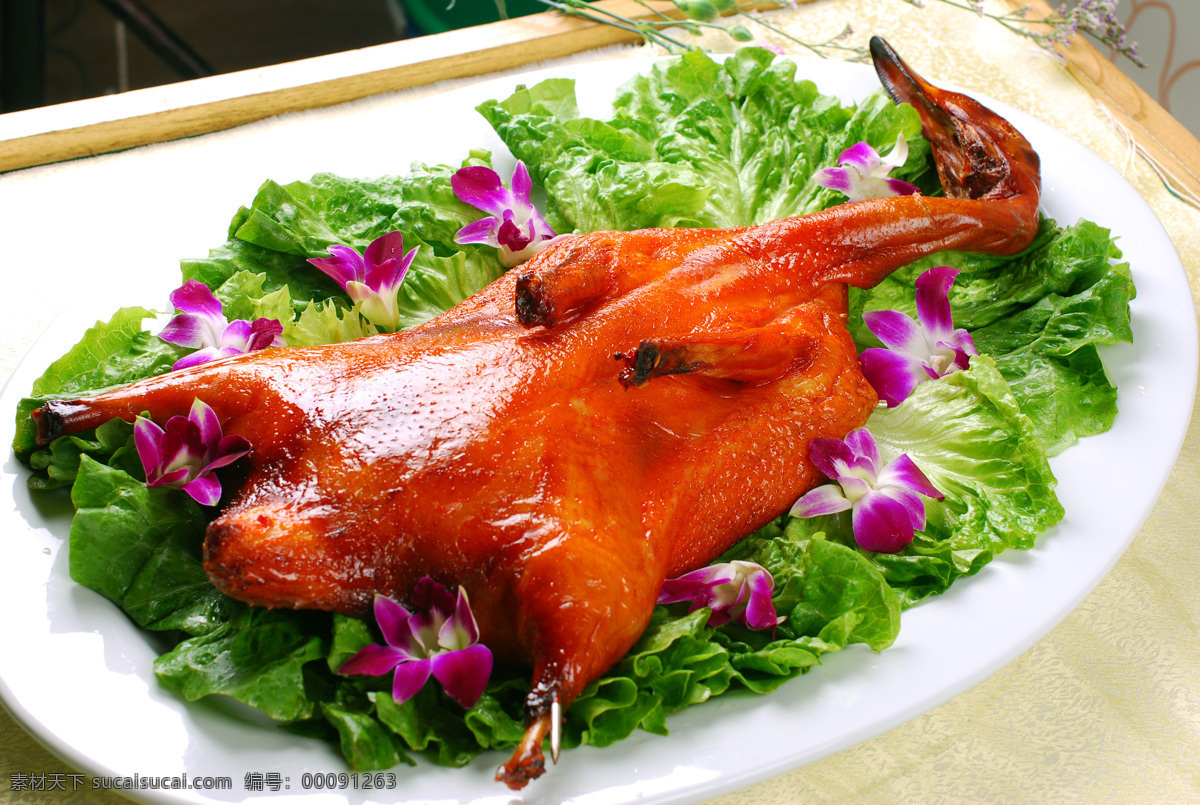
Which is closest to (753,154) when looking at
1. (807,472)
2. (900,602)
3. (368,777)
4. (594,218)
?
(594,218)

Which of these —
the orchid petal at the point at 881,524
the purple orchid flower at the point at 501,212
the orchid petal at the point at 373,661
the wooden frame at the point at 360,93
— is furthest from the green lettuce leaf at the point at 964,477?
the wooden frame at the point at 360,93

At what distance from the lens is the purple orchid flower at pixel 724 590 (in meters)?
1.84

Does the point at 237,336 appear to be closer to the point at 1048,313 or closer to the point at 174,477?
the point at 174,477

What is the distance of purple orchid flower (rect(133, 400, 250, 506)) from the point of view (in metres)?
1.74

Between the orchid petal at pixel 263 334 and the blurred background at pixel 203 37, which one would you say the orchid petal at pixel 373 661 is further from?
the blurred background at pixel 203 37

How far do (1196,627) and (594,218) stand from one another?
1.78 metres

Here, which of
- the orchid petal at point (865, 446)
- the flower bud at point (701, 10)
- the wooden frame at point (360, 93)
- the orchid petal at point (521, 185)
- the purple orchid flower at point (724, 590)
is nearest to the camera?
the purple orchid flower at point (724, 590)

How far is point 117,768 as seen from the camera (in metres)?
1.50

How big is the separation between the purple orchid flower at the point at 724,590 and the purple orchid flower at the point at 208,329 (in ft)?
3.57

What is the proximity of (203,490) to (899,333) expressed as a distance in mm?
1629

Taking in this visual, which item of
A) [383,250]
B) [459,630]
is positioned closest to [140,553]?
[459,630]

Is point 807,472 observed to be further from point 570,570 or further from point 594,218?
point 594,218

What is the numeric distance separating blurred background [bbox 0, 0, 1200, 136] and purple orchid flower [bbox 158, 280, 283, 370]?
2.82 m

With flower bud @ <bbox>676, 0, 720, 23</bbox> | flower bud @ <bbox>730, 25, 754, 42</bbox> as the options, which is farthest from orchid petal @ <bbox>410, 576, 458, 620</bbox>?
flower bud @ <bbox>676, 0, 720, 23</bbox>
